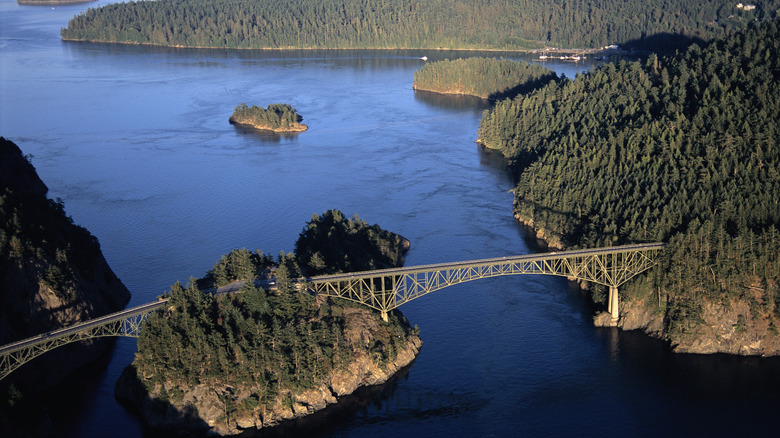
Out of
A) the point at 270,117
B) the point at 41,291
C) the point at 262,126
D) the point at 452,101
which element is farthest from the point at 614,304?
the point at 452,101

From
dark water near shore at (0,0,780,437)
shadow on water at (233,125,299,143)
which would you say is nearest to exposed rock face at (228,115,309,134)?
shadow on water at (233,125,299,143)

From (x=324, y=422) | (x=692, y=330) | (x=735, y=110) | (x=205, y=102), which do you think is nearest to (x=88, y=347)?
(x=324, y=422)

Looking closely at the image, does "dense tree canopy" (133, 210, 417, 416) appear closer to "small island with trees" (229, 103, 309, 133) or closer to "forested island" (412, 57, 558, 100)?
"small island with trees" (229, 103, 309, 133)

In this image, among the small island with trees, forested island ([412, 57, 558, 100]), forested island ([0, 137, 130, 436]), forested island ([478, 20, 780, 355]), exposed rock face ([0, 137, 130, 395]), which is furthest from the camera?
forested island ([412, 57, 558, 100])

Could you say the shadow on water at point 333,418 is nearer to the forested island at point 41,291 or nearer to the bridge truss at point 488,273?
the bridge truss at point 488,273

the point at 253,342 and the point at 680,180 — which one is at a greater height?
the point at 680,180

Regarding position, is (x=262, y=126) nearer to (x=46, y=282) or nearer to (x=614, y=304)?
(x=46, y=282)
